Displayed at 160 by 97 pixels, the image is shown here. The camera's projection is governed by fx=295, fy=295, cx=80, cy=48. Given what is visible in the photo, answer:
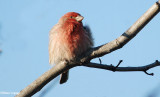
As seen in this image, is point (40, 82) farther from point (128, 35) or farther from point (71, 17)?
point (71, 17)

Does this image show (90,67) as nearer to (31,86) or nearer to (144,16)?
(31,86)

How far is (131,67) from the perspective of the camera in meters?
4.10

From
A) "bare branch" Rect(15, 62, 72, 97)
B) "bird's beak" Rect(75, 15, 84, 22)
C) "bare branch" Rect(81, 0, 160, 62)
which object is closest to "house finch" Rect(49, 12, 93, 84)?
"bird's beak" Rect(75, 15, 84, 22)

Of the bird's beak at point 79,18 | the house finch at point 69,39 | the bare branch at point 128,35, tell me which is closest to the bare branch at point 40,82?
the bare branch at point 128,35

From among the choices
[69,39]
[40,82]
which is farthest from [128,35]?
[69,39]

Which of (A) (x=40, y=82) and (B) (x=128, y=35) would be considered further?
(A) (x=40, y=82)

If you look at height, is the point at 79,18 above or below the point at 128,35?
above

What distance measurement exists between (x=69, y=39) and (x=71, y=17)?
84 centimetres

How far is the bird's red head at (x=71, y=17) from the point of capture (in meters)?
6.21

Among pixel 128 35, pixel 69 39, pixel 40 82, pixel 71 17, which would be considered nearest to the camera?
pixel 128 35

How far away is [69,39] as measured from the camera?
18.6 feet

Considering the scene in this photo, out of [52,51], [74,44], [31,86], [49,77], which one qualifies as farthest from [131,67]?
[52,51]

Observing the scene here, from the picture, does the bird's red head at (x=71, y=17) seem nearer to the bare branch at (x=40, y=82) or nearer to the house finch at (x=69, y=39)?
the house finch at (x=69, y=39)

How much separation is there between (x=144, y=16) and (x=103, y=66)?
3.62ft
